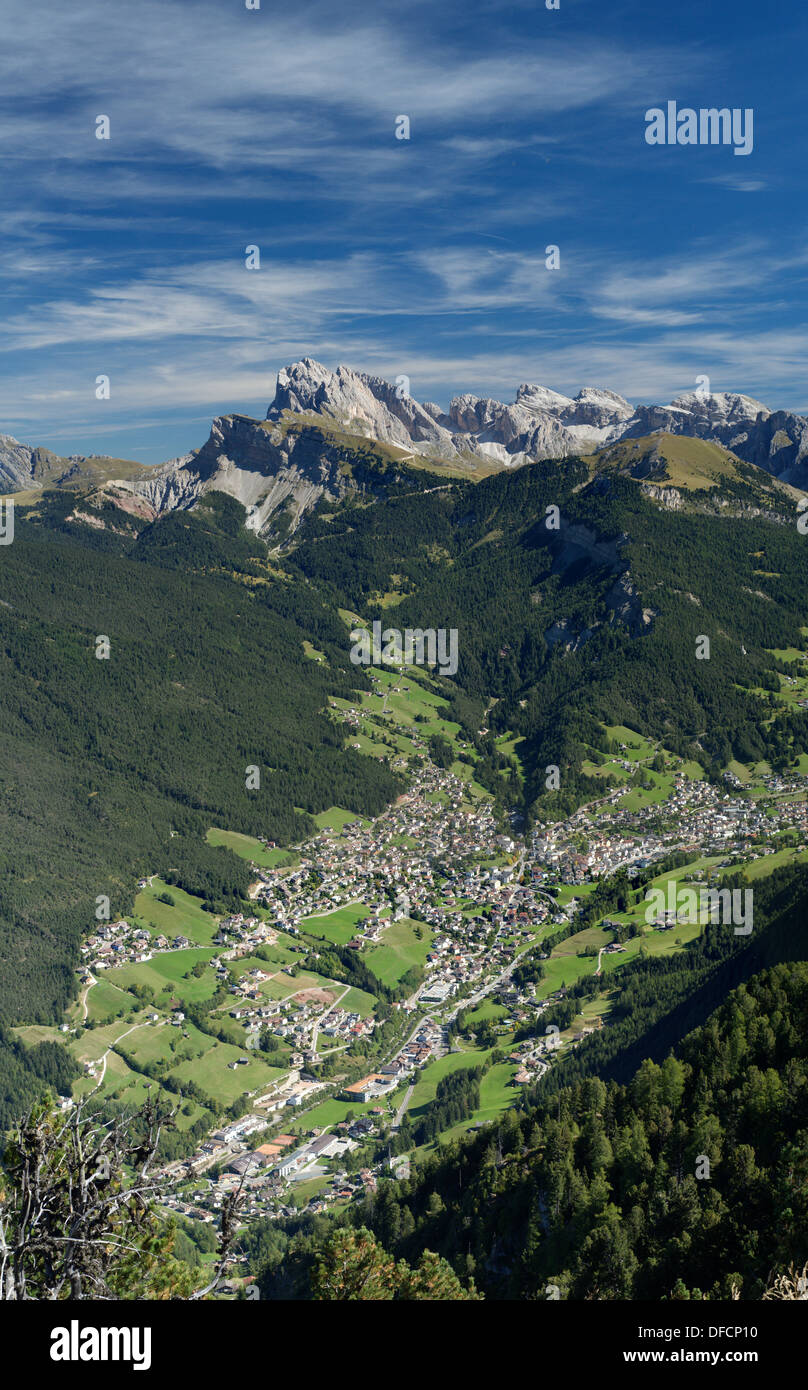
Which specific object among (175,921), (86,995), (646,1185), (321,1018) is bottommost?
(321,1018)

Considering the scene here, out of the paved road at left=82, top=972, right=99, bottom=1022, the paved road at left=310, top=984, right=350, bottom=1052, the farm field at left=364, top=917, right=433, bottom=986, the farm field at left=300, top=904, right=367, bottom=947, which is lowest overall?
the paved road at left=310, top=984, right=350, bottom=1052

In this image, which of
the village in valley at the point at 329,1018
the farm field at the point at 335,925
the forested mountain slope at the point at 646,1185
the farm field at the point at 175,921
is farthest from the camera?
the farm field at the point at 175,921

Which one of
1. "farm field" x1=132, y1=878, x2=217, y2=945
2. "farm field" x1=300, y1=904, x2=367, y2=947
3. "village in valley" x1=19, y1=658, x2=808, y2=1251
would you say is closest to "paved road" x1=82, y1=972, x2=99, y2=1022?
"village in valley" x1=19, y1=658, x2=808, y2=1251

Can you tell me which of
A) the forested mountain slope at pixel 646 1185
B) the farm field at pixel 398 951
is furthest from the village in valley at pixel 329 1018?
the forested mountain slope at pixel 646 1185

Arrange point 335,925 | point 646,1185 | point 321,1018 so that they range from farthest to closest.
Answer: point 335,925 → point 321,1018 → point 646,1185

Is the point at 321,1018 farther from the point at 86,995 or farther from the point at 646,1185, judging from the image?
the point at 646,1185

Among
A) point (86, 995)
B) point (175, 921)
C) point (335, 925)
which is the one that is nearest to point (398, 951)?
point (335, 925)

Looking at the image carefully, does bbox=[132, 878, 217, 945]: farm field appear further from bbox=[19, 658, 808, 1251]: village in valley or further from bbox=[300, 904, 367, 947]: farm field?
bbox=[300, 904, 367, 947]: farm field

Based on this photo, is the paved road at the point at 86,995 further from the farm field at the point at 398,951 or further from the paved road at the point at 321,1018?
the farm field at the point at 398,951
